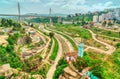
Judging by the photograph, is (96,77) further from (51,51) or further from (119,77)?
(51,51)

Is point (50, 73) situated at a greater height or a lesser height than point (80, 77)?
lesser

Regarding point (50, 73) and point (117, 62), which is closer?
point (50, 73)

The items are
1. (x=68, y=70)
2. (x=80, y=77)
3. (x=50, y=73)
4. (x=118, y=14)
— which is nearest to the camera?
(x=80, y=77)

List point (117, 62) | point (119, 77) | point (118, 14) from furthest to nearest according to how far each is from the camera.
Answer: point (118, 14) < point (117, 62) < point (119, 77)

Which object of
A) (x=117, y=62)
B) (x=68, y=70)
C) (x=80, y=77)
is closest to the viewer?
(x=80, y=77)

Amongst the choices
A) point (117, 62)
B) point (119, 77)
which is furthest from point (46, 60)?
point (119, 77)

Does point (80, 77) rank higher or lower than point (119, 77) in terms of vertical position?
higher

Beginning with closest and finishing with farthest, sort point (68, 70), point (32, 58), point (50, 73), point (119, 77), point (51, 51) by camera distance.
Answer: point (68, 70) < point (119, 77) < point (50, 73) < point (32, 58) < point (51, 51)

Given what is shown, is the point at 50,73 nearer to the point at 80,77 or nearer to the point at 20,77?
the point at 20,77

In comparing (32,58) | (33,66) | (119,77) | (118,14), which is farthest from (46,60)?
(118,14)
